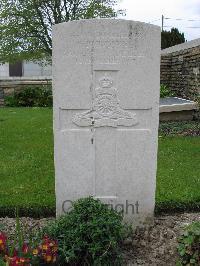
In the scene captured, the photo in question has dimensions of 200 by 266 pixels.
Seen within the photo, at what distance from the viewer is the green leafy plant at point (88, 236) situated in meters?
3.08

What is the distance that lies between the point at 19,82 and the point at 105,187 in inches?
601

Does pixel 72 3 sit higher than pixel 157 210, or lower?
higher

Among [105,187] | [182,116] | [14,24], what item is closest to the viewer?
[105,187]

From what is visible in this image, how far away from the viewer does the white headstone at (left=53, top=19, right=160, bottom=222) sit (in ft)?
11.3

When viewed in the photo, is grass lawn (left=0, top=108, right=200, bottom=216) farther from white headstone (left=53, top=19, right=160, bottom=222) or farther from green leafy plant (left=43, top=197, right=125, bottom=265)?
green leafy plant (left=43, top=197, right=125, bottom=265)

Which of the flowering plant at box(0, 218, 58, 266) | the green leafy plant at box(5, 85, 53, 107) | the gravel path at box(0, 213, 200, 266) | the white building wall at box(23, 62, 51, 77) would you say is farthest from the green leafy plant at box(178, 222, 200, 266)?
the white building wall at box(23, 62, 51, 77)

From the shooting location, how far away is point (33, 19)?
18516mm

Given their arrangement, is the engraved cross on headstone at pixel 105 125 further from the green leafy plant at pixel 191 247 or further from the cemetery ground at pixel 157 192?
the green leafy plant at pixel 191 247

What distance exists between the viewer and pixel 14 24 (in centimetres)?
1827

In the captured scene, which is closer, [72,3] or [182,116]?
[182,116]

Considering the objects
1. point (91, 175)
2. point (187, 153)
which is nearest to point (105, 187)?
point (91, 175)

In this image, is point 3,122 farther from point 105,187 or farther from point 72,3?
point 72,3

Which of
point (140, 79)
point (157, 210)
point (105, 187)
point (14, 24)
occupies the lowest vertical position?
point (157, 210)

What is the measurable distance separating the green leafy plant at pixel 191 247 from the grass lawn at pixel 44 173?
123 centimetres
